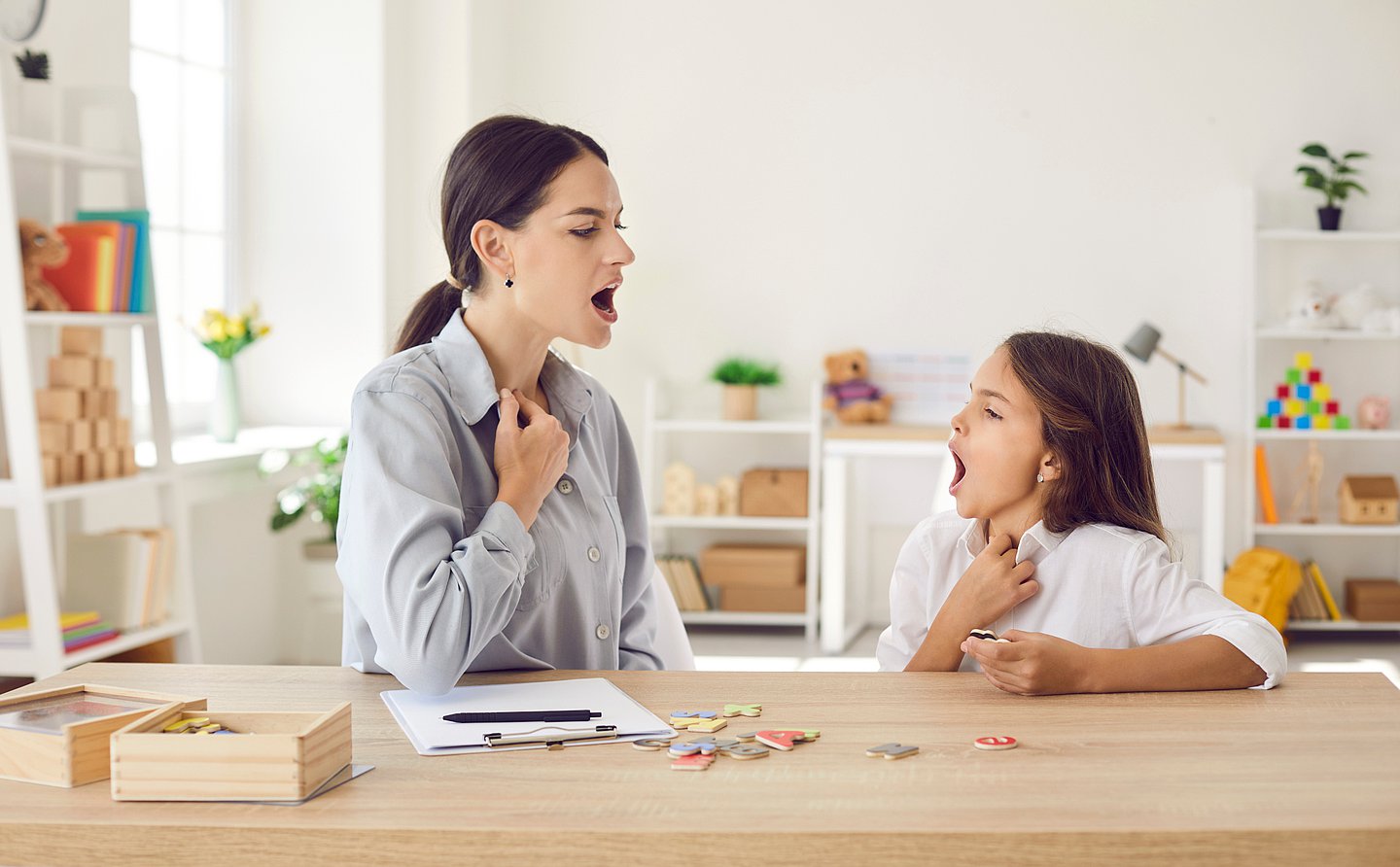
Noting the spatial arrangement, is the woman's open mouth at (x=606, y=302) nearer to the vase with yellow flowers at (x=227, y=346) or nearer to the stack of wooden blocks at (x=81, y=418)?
the stack of wooden blocks at (x=81, y=418)

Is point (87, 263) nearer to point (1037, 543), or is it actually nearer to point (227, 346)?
point (227, 346)

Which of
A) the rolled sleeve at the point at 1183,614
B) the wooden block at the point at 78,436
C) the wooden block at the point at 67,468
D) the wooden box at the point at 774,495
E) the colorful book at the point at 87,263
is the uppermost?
the colorful book at the point at 87,263

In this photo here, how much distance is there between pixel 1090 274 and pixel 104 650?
396 centimetres

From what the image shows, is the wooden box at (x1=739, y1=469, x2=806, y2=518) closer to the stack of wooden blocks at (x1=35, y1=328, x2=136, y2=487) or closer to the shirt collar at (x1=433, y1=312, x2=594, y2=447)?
the stack of wooden blocks at (x1=35, y1=328, x2=136, y2=487)

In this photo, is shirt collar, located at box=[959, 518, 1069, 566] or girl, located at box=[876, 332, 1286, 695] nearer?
girl, located at box=[876, 332, 1286, 695]

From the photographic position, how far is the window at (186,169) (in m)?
4.27

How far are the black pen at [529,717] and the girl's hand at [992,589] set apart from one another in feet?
1.76

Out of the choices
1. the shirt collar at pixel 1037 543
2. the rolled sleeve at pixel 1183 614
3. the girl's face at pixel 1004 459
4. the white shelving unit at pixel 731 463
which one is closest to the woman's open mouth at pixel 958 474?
the girl's face at pixel 1004 459

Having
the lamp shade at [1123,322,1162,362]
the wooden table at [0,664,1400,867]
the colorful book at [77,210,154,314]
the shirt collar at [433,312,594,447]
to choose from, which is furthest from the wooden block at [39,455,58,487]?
the lamp shade at [1123,322,1162,362]

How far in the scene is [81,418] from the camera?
298cm

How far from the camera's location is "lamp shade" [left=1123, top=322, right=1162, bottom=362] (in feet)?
16.4

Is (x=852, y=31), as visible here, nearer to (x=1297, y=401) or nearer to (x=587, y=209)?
(x=1297, y=401)

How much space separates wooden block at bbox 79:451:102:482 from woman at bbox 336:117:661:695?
1504 mm

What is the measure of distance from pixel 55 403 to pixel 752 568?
9.51ft
